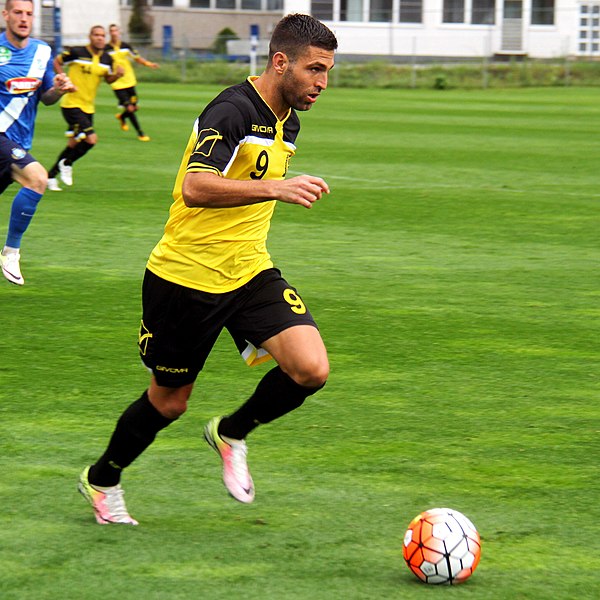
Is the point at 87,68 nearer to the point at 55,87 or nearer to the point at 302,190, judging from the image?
the point at 55,87

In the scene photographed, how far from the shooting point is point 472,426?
20.8ft

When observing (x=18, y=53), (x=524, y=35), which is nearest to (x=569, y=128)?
(x=18, y=53)

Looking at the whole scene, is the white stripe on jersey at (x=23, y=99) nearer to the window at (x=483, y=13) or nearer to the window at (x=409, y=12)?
the window at (x=409, y=12)

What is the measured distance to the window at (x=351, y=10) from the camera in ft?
173

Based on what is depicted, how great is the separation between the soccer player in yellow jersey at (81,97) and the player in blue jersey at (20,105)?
4090mm

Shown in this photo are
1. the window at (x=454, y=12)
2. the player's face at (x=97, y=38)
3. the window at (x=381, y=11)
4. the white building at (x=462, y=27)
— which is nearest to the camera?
the player's face at (x=97, y=38)

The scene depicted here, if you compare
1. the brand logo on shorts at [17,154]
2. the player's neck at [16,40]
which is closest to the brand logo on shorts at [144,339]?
the brand logo on shorts at [17,154]

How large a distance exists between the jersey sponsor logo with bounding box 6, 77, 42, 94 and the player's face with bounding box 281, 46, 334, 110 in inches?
230

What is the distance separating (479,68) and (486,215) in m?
32.7

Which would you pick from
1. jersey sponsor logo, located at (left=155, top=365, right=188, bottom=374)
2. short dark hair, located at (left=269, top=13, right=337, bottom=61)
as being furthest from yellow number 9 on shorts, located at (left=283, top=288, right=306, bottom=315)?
short dark hair, located at (left=269, top=13, right=337, bottom=61)

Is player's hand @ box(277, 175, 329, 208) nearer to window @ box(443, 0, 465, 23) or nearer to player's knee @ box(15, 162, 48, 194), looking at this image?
player's knee @ box(15, 162, 48, 194)

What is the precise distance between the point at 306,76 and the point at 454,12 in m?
49.8

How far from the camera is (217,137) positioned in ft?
15.3

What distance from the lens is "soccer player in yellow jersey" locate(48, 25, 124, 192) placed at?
53.7ft
